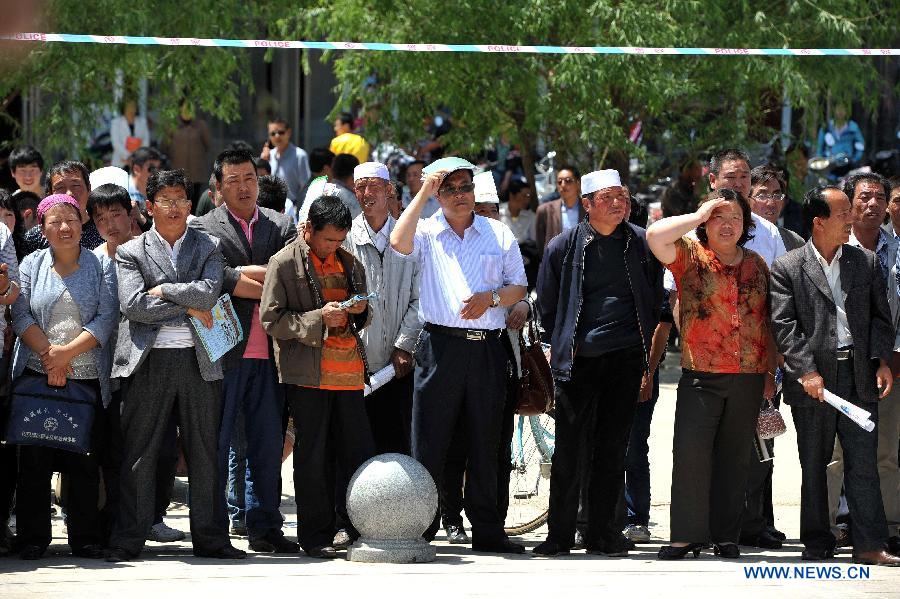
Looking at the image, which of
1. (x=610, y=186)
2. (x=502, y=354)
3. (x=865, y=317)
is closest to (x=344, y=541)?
A: (x=502, y=354)

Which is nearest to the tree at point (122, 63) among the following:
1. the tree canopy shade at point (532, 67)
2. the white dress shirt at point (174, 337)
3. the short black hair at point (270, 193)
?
the tree canopy shade at point (532, 67)

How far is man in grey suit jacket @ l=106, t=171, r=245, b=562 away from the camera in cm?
692

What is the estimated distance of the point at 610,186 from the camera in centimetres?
729

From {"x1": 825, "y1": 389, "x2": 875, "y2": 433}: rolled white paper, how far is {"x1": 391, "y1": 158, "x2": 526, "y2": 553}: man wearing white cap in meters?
1.69

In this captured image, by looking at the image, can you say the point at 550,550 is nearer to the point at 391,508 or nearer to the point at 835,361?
the point at 391,508

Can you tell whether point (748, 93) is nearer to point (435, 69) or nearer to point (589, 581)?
point (435, 69)

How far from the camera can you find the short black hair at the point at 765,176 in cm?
842

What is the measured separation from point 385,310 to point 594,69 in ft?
21.9

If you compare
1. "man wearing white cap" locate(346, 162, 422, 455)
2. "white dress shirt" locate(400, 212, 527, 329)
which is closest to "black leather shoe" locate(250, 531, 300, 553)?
"man wearing white cap" locate(346, 162, 422, 455)

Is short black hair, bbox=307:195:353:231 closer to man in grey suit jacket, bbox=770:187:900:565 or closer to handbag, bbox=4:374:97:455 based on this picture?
handbag, bbox=4:374:97:455

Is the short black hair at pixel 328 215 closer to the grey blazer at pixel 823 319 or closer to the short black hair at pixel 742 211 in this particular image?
the short black hair at pixel 742 211

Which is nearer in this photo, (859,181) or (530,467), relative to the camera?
(859,181)

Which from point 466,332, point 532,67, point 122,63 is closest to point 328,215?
point 466,332

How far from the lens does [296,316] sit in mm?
7031
